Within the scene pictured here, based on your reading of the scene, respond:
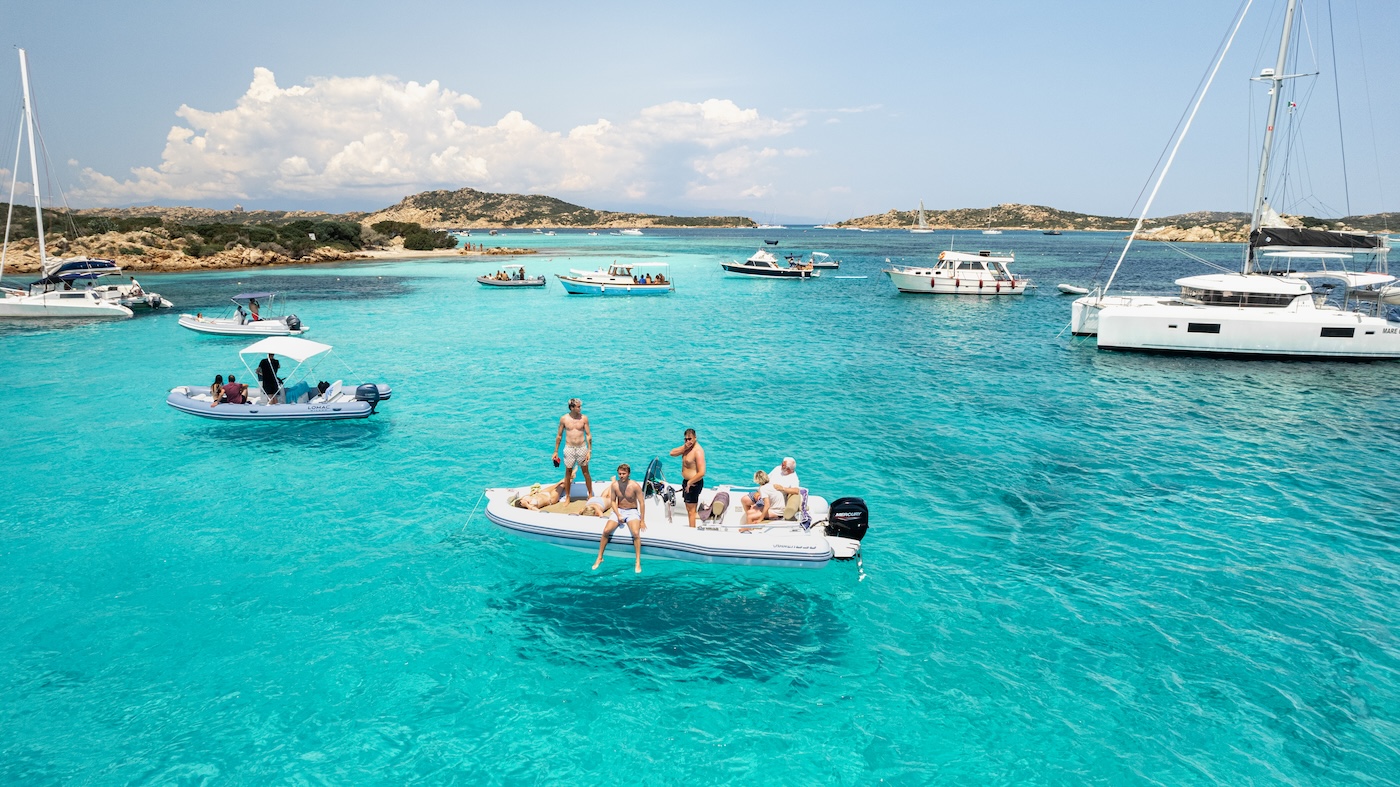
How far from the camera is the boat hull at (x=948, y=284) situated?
60.9 metres

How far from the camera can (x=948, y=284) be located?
2437 inches

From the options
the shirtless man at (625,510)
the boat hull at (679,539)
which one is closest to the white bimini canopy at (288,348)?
the boat hull at (679,539)

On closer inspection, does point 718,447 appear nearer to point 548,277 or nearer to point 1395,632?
point 1395,632

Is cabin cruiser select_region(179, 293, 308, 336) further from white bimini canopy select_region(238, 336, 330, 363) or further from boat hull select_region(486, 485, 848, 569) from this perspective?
boat hull select_region(486, 485, 848, 569)

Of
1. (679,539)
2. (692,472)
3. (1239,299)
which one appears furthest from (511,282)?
(679,539)

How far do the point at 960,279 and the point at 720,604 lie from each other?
56097mm

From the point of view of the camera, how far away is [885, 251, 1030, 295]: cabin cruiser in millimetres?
60844

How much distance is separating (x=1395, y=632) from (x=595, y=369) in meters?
27.3

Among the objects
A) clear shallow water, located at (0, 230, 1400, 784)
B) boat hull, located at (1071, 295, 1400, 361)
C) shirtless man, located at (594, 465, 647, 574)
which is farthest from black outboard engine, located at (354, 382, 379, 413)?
boat hull, located at (1071, 295, 1400, 361)

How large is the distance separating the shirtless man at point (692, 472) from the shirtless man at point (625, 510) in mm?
959

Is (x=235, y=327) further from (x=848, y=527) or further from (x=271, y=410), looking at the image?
(x=848, y=527)

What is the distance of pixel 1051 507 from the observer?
1683 cm

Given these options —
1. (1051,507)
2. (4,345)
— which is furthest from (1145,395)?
(4,345)

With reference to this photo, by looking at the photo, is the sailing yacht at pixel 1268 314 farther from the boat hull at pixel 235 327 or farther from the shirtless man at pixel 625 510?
the boat hull at pixel 235 327
